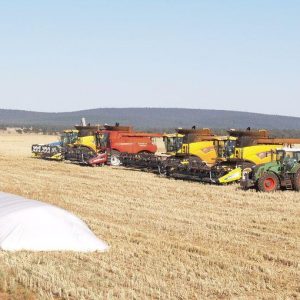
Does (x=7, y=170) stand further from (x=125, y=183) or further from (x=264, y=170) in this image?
(x=264, y=170)

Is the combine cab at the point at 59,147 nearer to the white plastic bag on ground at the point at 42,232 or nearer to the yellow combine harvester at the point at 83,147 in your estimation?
the yellow combine harvester at the point at 83,147

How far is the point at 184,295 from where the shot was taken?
9281 millimetres

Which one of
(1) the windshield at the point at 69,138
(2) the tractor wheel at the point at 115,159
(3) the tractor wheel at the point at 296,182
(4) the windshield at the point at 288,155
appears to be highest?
(4) the windshield at the point at 288,155

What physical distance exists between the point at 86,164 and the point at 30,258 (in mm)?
23916

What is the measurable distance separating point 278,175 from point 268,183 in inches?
20.9

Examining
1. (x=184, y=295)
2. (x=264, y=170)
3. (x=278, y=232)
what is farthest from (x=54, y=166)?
(x=184, y=295)

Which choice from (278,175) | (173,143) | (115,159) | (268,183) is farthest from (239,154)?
(115,159)

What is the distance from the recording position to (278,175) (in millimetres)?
22297

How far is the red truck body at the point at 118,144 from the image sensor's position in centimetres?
3425

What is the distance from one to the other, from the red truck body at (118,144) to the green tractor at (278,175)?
12765mm

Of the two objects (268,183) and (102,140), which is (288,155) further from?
(102,140)

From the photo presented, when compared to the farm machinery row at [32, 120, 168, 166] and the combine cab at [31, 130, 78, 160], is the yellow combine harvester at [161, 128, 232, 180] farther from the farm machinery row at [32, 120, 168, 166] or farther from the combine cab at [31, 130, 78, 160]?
the combine cab at [31, 130, 78, 160]

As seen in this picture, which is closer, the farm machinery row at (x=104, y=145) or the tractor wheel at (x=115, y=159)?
the tractor wheel at (x=115, y=159)

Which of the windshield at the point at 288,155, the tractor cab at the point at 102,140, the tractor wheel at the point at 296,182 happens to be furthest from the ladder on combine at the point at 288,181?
the tractor cab at the point at 102,140
